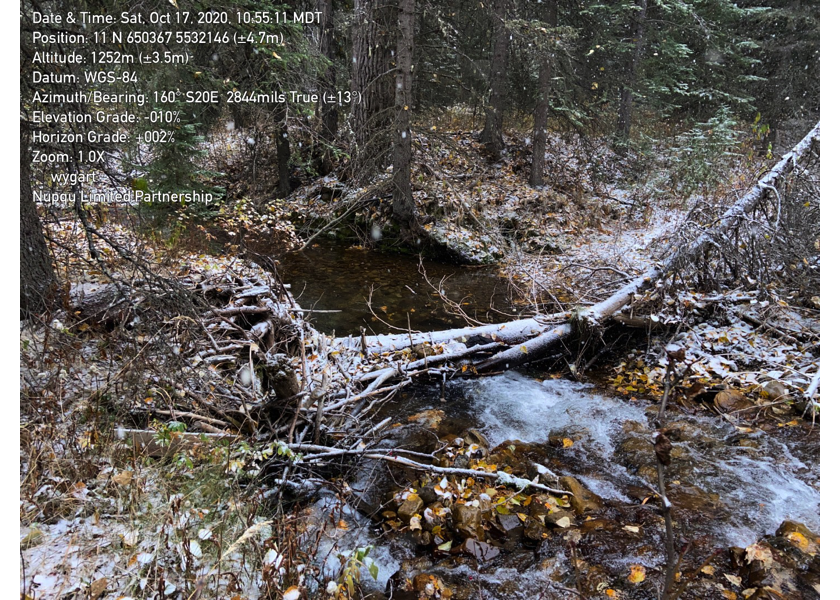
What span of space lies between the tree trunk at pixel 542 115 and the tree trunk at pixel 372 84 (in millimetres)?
3984

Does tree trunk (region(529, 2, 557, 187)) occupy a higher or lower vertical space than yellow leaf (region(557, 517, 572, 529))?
higher

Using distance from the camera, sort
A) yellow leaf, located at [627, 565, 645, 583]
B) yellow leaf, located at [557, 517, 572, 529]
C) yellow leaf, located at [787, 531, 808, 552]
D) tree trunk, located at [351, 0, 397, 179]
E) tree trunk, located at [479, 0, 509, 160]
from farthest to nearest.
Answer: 1. tree trunk, located at [479, 0, 509, 160]
2. tree trunk, located at [351, 0, 397, 179]
3. yellow leaf, located at [557, 517, 572, 529]
4. yellow leaf, located at [787, 531, 808, 552]
5. yellow leaf, located at [627, 565, 645, 583]

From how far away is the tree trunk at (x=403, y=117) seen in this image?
29.5 feet

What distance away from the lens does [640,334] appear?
6.53 m

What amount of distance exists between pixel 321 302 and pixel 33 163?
184 inches

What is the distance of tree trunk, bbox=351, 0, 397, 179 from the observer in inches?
384

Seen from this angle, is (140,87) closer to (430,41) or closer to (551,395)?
(551,395)

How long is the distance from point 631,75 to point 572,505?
47.9 feet

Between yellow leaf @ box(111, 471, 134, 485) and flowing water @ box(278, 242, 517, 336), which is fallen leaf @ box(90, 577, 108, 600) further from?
flowing water @ box(278, 242, 517, 336)

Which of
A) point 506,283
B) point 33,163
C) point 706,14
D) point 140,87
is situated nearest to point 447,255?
point 506,283

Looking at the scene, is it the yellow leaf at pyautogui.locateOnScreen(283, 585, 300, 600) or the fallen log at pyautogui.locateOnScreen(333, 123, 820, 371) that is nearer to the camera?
the yellow leaf at pyautogui.locateOnScreen(283, 585, 300, 600)

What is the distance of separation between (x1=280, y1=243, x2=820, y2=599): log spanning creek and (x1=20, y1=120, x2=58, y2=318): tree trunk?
10.1 feet

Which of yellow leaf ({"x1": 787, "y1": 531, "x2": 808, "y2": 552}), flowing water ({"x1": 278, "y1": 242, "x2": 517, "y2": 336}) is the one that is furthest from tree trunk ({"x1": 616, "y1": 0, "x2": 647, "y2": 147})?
yellow leaf ({"x1": 787, "y1": 531, "x2": 808, "y2": 552})

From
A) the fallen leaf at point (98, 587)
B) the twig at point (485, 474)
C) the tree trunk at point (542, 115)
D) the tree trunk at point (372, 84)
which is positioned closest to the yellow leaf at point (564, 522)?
the twig at point (485, 474)
